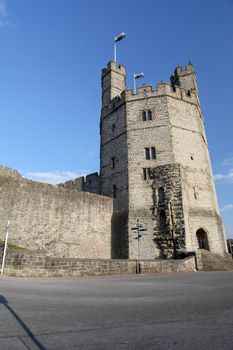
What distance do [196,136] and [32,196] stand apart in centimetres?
1398

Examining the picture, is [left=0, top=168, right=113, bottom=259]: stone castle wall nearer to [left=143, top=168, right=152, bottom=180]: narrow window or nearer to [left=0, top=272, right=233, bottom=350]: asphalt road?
[left=143, top=168, right=152, bottom=180]: narrow window

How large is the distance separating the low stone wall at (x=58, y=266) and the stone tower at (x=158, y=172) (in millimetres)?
5449

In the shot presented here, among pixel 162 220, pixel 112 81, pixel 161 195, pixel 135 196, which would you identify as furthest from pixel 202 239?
pixel 112 81

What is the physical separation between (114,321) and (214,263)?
13200 mm

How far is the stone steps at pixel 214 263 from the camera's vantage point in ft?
48.2

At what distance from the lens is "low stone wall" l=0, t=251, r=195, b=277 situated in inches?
397

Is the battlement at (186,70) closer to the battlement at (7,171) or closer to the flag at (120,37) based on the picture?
the flag at (120,37)

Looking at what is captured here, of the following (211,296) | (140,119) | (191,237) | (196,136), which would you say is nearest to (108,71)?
(140,119)

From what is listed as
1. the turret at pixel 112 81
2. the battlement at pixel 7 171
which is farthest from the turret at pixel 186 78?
the battlement at pixel 7 171

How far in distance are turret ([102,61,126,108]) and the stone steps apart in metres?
16.1

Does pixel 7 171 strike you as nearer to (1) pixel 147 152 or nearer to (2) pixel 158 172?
Result: (1) pixel 147 152

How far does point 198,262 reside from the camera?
47.3 feet

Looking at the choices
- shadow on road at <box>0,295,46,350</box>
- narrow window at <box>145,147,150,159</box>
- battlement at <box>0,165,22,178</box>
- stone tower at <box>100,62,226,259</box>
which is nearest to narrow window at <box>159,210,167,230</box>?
stone tower at <box>100,62,226,259</box>

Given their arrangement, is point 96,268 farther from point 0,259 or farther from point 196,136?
point 196,136
